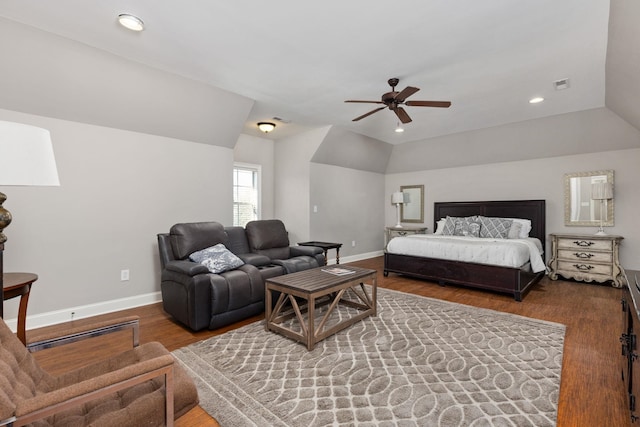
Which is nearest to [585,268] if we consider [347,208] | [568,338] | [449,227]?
[449,227]

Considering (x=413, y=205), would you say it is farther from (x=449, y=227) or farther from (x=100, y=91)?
(x=100, y=91)

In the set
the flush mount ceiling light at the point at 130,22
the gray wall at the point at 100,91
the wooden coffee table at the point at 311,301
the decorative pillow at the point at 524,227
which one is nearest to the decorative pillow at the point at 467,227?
the decorative pillow at the point at 524,227

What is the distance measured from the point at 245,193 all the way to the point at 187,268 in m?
3.10

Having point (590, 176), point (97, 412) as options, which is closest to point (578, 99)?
point (590, 176)

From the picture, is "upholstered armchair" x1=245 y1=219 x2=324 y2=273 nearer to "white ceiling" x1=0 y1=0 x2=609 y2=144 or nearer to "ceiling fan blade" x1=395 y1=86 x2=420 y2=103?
"white ceiling" x1=0 y1=0 x2=609 y2=144

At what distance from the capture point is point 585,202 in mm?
4965

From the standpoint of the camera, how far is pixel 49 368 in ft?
7.32

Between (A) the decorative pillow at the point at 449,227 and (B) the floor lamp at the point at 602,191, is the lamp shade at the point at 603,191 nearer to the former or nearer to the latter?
(B) the floor lamp at the point at 602,191

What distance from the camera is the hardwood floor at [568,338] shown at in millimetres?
1763

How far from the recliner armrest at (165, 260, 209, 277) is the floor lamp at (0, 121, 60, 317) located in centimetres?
172

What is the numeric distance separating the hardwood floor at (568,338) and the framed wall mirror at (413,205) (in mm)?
2541

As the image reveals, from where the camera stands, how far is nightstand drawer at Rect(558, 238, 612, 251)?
444cm

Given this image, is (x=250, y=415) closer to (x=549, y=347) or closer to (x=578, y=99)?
(x=549, y=347)

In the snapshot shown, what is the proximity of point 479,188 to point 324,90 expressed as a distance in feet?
13.6
